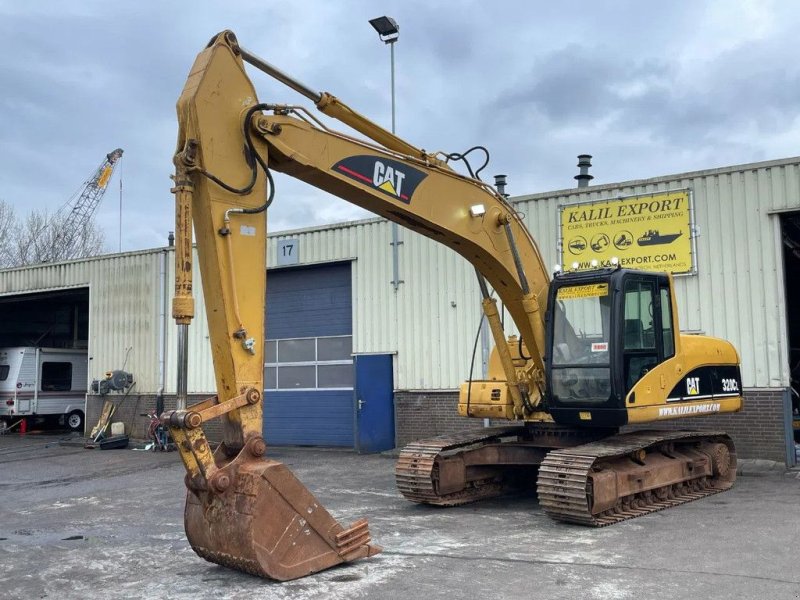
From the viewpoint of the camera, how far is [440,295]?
679 inches

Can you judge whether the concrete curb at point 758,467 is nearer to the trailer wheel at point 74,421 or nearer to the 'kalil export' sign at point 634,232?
the 'kalil export' sign at point 634,232

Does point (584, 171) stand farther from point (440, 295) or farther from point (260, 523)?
point (260, 523)

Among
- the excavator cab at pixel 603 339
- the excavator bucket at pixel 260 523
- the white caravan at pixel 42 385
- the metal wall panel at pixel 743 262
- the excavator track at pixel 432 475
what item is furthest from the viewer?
the white caravan at pixel 42 385

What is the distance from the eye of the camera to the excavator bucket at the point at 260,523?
617 cm

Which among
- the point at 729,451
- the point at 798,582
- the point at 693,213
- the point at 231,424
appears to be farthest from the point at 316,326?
the point at 798,582

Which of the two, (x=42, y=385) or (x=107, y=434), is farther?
(x=42, y=385)

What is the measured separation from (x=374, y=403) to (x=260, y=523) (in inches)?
442

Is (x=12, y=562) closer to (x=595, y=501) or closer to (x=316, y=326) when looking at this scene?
(x=595, y=501)

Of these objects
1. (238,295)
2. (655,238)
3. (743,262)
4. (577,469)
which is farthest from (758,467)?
(238,295)

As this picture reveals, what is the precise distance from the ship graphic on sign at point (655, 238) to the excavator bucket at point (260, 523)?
10.2m

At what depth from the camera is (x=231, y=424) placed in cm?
644

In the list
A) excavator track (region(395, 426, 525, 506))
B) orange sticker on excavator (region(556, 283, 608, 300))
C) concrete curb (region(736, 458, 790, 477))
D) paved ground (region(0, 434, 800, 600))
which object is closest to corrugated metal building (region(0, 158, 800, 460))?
concrete curb (region(736, 458, 790, 477))

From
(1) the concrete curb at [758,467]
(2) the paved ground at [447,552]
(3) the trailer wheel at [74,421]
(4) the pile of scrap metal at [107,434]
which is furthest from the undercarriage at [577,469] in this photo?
(3) the trailer wheel at [74,421]

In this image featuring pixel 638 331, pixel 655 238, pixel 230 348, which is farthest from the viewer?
pixel 655 238
